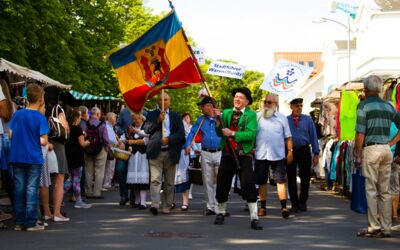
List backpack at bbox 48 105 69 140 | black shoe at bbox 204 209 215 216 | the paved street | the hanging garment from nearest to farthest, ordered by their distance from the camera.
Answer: the paved street
backpack at bbox 48 105 69 140
black shoe at bbox 204 209 215 216
the hanging garment

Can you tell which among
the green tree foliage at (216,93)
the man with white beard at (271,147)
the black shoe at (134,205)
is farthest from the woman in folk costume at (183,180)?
the green tree foliage at (216,93)

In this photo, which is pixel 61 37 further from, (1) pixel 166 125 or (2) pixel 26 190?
(2) pixel 26 190

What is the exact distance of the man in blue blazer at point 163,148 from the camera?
13352 millimetres

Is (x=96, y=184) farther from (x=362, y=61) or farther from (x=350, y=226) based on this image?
(x=362, y=61)

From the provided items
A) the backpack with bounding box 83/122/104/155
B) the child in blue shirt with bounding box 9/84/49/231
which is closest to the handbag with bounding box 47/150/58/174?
the child in blue shirt with bounding box 9/84/49/231

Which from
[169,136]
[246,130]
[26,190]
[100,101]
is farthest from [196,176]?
[100,101]

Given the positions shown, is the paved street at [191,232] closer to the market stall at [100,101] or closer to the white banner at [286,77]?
the white banner at [286,77]

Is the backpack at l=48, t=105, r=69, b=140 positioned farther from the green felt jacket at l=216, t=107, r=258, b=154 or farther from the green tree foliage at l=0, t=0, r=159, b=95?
the green tree foliage at l=0, t=0, r=159, b=95

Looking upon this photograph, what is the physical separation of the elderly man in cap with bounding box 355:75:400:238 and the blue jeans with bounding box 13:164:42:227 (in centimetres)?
417

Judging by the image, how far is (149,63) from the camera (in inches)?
527

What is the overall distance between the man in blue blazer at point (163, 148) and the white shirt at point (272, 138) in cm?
133

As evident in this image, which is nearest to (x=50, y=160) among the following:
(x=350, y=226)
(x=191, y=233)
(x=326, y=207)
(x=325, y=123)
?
(x=191, y=233)

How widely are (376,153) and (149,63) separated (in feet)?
15.0

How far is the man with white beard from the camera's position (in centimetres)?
1324
